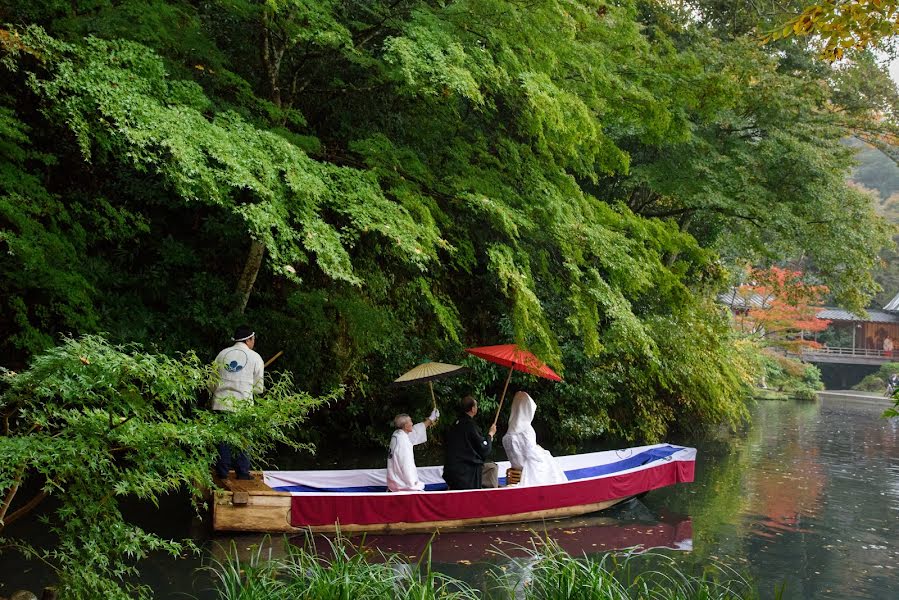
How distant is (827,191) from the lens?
51.6ft

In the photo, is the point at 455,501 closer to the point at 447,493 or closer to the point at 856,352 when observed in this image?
the point at 447,493

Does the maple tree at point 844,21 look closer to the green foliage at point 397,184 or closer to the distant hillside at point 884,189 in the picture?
the green foliage at point 397,184

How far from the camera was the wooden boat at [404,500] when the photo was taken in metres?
7.61

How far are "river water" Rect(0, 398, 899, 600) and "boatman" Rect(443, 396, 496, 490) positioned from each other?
635mm

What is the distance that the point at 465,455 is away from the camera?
9250 mm

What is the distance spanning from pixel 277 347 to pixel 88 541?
308 inches

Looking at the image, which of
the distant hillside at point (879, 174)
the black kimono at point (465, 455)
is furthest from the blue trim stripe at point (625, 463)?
the distant hillside at point (879, 174)

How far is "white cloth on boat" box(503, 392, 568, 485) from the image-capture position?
32.8ft

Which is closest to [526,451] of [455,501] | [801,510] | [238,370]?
[455,501]

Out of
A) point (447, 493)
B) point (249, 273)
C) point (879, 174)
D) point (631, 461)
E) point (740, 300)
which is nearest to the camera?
point (447, 493)

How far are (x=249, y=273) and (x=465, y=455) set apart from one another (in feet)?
12.5

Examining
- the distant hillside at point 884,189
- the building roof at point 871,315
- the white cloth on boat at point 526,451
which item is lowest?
the white cloth on boat at point 526,451

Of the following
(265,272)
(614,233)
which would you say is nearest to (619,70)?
(614,233)

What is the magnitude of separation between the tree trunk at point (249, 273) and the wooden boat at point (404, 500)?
2831 millimetres
